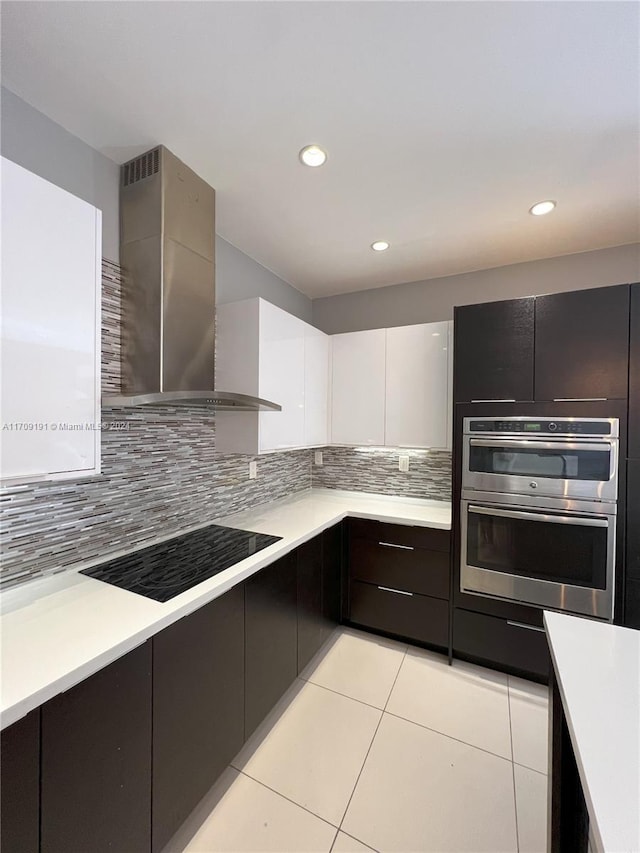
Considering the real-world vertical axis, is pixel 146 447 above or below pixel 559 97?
below

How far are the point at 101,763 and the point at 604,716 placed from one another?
1222 millimetres

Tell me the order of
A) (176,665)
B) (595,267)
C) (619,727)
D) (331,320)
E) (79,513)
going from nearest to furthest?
(619,727), (176,665), (79,513), (595,267), (331,320)

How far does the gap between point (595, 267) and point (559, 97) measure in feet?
4.62

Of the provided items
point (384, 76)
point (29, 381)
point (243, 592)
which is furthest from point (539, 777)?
point (384, 76)

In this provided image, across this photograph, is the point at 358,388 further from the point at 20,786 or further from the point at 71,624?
the point at 20,786

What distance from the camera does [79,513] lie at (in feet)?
4.62

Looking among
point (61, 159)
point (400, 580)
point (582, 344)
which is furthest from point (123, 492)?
point (582, 344)

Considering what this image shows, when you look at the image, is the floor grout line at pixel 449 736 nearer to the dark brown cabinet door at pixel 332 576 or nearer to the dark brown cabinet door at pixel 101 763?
the dark brown cabinet door at pixel 332 576

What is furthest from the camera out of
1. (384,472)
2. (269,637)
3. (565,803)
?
(384,472)

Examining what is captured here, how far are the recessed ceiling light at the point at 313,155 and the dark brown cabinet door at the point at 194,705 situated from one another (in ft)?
6.06

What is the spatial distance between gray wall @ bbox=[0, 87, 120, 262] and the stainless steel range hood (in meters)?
0.05

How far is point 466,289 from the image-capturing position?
2.63 meters

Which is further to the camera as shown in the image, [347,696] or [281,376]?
[281,376]

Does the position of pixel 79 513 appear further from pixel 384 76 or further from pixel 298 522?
pixel 384 76
